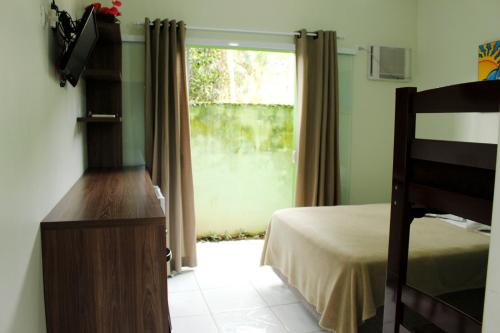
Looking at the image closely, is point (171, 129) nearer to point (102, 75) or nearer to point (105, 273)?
point (102, 75)

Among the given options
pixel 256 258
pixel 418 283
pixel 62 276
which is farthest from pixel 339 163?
pixel 62 276

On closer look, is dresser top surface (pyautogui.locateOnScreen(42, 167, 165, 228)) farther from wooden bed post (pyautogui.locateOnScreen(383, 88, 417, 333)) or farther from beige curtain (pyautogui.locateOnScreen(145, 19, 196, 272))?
wooden bed post (pyautogui.locateOnScreen(383, 88, 417, 333))

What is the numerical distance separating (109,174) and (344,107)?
236 centimetres

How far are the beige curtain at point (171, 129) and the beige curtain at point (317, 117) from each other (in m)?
1.08

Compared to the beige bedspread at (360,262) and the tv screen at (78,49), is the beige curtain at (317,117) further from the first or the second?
the tv screen at (78,49)

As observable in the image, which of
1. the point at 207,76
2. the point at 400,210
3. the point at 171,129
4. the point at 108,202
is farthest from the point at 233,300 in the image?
the point at 207,76

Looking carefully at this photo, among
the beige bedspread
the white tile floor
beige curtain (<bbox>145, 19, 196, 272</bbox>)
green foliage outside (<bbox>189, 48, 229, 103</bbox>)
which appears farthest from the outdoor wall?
beige curtain (<bbox>145, 19, 196, 272</bbox>)

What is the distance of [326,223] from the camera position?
8.91 ft

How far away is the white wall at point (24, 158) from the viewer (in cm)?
110

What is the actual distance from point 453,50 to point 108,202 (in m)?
3.41

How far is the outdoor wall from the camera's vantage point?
336 cm

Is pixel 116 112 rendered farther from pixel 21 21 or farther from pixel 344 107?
pixel 344 107

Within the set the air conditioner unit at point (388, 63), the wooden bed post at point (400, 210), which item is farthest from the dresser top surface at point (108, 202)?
the air conditioner unit at point (388, 63)

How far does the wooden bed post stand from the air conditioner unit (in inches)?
109
